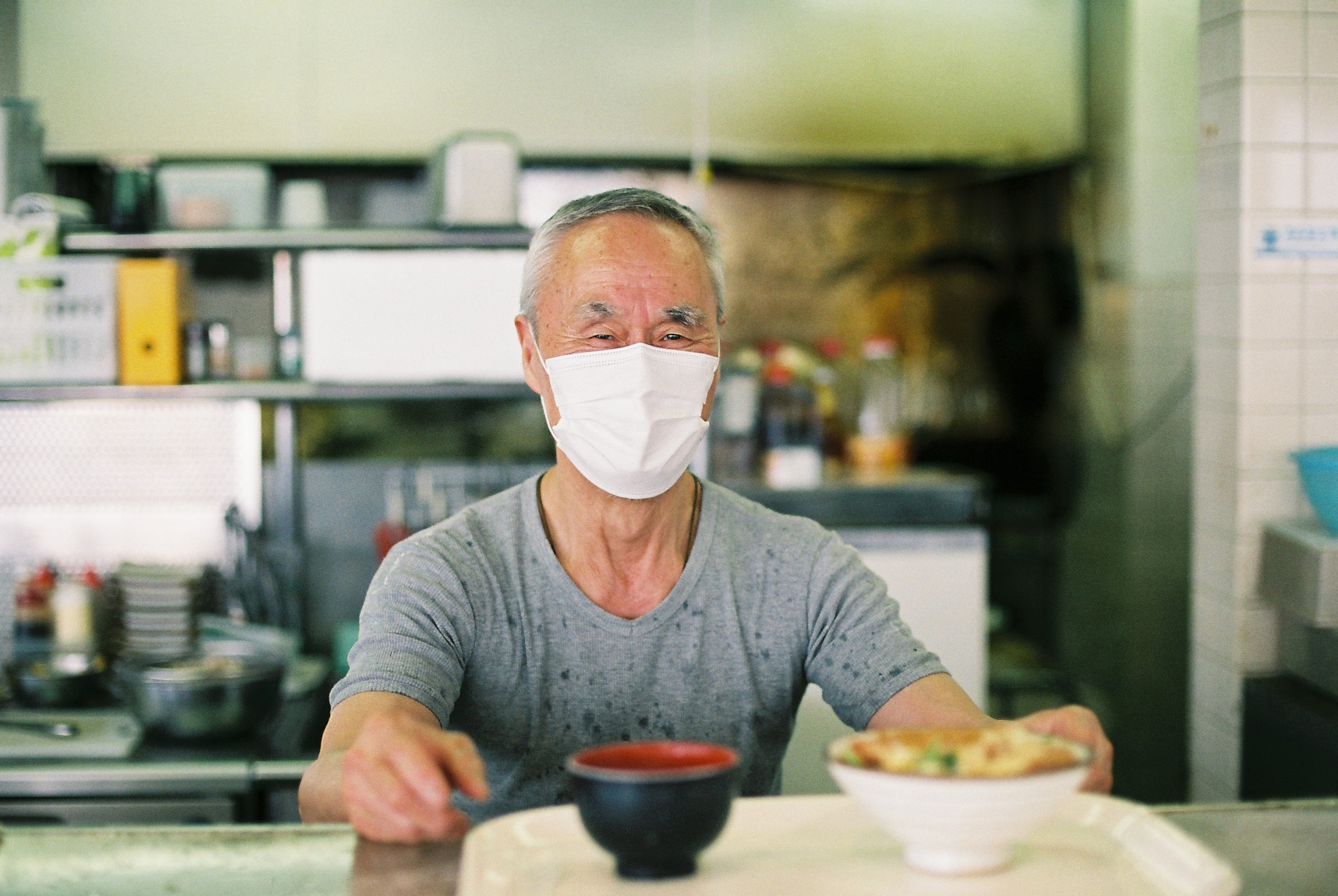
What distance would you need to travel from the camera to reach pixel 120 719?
302 centimetres

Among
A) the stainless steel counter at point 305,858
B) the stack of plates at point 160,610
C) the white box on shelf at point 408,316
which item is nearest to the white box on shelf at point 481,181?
the white box on shelf at point 408,316

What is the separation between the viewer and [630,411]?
159cm

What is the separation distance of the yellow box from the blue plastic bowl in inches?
111

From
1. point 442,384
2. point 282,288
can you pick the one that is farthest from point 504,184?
point 282,288

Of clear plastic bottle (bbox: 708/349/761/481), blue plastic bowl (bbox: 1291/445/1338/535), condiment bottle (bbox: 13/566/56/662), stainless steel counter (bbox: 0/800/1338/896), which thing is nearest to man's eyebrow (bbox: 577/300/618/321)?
stainless steel counter (bbox: 0/800/1338/896)

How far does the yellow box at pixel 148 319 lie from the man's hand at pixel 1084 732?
9.20ft

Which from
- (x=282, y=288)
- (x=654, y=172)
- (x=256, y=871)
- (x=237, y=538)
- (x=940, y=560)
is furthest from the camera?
(x=654, y=172)

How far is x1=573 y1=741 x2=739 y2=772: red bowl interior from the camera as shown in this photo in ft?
3.42

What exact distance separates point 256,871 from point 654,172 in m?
3.64

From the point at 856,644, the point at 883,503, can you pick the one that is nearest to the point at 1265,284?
the point at 883,503

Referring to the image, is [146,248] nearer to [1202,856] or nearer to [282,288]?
[282,288]

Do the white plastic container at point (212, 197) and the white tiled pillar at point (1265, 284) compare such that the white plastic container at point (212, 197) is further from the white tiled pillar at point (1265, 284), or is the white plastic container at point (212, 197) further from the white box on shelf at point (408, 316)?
the white tiled pillar at point (1265, 284)

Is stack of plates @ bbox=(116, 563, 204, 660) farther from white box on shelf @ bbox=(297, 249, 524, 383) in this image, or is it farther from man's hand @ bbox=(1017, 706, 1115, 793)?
man's hand @ bbox=(1017, 706, 1115, 793)

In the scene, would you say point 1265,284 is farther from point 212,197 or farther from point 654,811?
point 212,197
